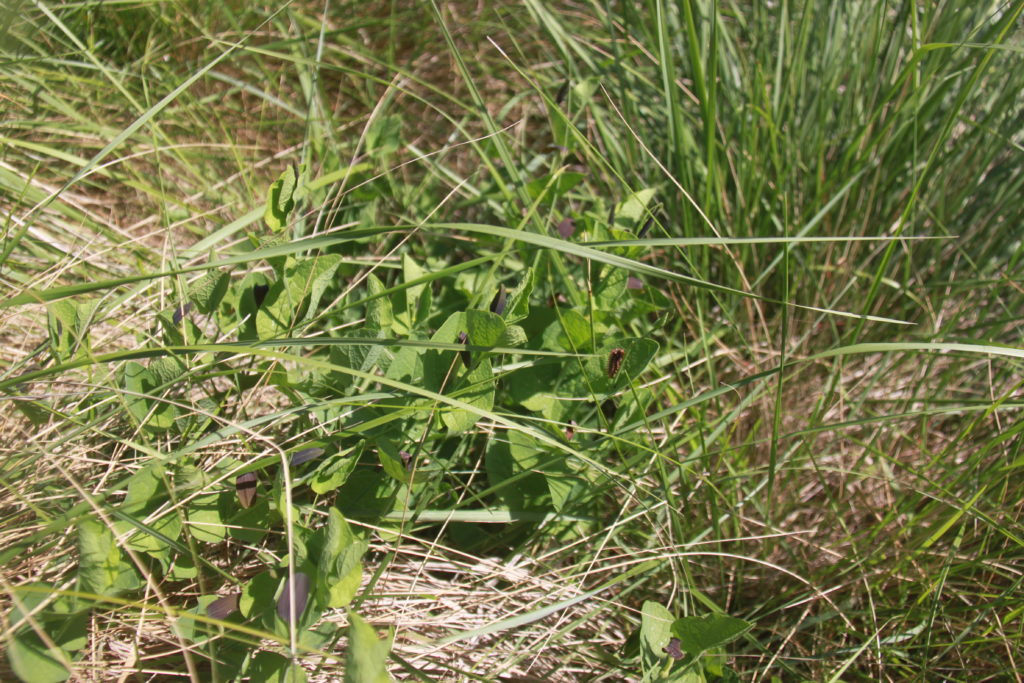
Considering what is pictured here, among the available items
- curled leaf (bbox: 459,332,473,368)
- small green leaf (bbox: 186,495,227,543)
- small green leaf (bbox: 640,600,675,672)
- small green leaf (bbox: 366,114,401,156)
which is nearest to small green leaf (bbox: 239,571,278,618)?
Result: small green leaf (bbox: 186,495,227,543)

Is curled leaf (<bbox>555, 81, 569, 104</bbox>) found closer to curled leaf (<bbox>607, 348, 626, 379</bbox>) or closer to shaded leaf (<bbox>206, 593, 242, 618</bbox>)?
curled leaf (<bbox>607, 348, 626, 379</bbox>)

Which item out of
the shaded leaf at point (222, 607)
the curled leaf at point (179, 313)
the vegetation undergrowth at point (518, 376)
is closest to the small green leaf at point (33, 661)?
the vegetation undergrowth at point (518, 376)

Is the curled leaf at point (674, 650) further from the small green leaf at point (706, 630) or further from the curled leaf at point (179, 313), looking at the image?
the curled leaf at point (179, 313)

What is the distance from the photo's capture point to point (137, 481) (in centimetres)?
98

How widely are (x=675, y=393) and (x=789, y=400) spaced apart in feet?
1.04

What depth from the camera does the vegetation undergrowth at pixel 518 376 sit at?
1035mm

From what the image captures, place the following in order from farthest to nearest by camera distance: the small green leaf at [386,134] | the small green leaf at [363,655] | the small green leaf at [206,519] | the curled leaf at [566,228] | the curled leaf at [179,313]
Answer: the small green leaf at [386,134]
the curled leaf at [566,228]
the curled leaf at [179,313]
the small green leaf at [206,519]
the small green leaf at [363,655]

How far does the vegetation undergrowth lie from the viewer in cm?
104

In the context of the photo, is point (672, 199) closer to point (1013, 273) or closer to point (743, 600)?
point (1013, 273)

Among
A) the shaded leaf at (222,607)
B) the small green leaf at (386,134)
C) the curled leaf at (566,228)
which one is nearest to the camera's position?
the shaded leaf at (222,607)

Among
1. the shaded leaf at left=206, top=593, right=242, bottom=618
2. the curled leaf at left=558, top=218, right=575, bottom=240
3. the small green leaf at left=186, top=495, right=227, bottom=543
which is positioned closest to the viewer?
the shaded leaf at left=206, top=593, right=242, bottom=618

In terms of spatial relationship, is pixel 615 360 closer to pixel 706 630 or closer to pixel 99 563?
pixel 706 630

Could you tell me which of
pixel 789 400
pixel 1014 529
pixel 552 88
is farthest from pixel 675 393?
pixel 552 88

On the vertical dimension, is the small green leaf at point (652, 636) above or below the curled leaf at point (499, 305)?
below
